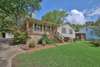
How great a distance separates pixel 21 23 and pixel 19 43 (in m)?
8.28

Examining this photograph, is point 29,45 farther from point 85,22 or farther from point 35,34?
point 85,22

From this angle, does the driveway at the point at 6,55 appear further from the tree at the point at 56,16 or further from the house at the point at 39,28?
the tree at the point at 56,16

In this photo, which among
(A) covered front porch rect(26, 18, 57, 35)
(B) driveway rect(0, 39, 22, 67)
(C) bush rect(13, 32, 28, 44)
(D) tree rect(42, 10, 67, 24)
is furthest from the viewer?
(D) tree rect(42, 10, 67, 24)

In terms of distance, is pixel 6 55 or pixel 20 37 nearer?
pixel 6 55

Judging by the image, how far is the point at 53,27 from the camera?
41.9 m

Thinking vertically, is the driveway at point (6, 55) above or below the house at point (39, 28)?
below

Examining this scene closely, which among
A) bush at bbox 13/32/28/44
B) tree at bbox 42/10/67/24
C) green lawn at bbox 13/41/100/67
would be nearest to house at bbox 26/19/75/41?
bush at bbox 13/32/28/44

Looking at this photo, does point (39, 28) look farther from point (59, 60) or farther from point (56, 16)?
point (59, 60)

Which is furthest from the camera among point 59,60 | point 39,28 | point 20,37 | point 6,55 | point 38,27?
point 39,28

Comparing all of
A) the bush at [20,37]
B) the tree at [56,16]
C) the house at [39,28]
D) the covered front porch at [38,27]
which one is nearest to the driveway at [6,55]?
the bush at [20,37]

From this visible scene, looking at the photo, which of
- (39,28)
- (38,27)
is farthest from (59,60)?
(39,28)

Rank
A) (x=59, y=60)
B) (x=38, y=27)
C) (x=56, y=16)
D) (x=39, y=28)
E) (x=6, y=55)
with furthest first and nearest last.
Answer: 1. (x=56, y=16)
2. (x=39, y=28)
3. (x=38, y=27)
4. (x=6, y=55)
5. (x=59, y=60)

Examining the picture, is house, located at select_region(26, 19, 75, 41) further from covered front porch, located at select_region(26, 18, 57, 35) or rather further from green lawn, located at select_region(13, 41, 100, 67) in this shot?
green lawn, located at select_region(13, 41, 100, 67)

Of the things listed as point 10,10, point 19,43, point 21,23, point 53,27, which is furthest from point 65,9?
point 10,10
